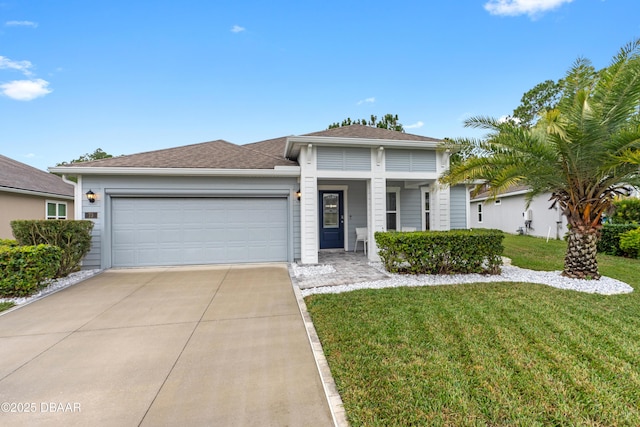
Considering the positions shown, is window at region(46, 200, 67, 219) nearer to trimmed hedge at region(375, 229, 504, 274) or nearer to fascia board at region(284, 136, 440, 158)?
fascia board at region(284, 136, 440, 158)

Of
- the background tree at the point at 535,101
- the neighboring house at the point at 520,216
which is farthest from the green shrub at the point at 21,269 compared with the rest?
the background tree at the point at 535,101

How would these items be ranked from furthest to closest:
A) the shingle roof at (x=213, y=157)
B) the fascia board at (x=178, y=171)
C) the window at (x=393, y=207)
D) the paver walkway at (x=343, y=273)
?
the window at (x=393, y=207) < the shingle roof at (x=213, y=157) < the fascia board at (x=178, y=171) < the paver walkway at (x=343, y=273)

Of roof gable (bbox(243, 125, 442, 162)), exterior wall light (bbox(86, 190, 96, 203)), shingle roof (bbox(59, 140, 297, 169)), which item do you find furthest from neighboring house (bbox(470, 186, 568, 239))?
exterior wall light (bbox(86, 190, 96, 203))

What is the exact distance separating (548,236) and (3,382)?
1866 centimetres

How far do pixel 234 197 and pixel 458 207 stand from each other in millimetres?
7604

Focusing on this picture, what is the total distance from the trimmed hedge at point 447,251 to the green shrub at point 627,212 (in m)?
9.12

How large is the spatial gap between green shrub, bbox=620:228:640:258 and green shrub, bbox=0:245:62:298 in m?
15.5

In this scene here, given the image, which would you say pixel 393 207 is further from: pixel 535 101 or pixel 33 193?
pixel 535 101

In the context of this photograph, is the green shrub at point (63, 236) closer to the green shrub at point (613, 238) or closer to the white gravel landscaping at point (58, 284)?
the white gravel landscaping at point (58, 284)

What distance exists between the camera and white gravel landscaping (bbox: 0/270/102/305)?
497 cm

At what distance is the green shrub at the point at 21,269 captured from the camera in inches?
197

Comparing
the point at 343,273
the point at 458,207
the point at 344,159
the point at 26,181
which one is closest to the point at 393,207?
the point at 458,207

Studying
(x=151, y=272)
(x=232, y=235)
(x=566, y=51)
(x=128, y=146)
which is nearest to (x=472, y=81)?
(x=566, y=51)

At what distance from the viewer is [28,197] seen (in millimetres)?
9984
